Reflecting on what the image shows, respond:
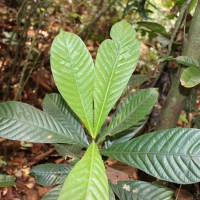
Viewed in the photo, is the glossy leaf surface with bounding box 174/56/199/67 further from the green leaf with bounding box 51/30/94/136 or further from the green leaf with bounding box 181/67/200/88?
the green leaf with bounding box 51/30/94/136

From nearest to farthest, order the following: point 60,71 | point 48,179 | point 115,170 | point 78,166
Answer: point 78,166 < point 60,71 < point 48,179 < point 115,170

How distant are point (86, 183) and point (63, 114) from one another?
1.13 ft

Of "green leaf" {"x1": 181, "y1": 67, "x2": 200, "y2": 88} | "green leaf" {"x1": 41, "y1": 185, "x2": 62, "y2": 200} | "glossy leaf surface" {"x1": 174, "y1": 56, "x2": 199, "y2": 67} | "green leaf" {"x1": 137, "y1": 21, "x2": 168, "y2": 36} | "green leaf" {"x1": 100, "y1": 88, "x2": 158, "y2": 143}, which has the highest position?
"green leaf" {"x1": 137, "y1": 21, "x2": 168, "y2": 36}

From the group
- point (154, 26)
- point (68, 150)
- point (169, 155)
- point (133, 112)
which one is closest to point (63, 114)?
point (68, 150)

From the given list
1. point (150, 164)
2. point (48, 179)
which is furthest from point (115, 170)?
point (150, 164)

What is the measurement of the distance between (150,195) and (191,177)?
166 mm

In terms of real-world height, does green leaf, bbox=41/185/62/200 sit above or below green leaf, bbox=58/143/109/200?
below

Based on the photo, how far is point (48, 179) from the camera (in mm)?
868

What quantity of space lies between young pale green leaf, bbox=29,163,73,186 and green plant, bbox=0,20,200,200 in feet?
0.09

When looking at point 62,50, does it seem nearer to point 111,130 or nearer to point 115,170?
point 111,130

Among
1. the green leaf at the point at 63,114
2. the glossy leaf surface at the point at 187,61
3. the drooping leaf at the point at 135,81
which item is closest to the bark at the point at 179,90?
the glossy leaf surface at the point at 187,61

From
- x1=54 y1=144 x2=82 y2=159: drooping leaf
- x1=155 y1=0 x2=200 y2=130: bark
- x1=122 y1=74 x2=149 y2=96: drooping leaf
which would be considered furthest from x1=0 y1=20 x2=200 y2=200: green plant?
x1=122 y1=74 x2=149 y2=96: drooping leaf

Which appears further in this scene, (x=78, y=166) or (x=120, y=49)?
(x=120, y=49)

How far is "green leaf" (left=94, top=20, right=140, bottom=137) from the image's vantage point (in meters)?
0.74
